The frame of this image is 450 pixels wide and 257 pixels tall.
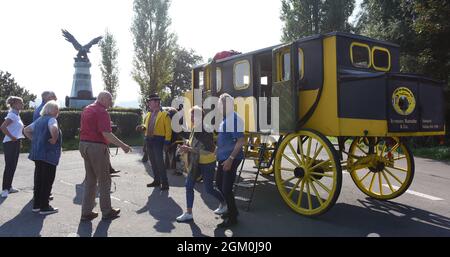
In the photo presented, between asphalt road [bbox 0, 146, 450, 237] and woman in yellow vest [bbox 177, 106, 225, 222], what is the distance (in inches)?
18.4

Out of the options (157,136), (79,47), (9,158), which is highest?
(79,47)

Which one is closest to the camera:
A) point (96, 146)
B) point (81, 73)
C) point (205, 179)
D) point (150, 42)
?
point (96, 146)

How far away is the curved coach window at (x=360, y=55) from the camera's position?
618 centimetres

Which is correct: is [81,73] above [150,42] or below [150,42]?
below

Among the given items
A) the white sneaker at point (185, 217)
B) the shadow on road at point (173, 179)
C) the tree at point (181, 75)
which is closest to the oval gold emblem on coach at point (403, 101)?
the white sneaker at point (185, 217)

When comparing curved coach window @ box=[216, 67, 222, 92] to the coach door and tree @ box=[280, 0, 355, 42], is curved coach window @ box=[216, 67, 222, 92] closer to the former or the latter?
the coach door

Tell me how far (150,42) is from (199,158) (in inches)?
1313

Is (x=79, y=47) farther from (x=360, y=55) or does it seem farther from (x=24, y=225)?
(x=360, y=55)

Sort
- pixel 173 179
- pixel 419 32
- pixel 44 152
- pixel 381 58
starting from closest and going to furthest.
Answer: pixel 44 152
pixel 381 58
pixel 173 179
pixel 419 32

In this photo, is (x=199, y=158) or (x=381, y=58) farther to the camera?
(x=381, y=58)

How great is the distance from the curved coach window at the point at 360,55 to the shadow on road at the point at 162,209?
379 cm

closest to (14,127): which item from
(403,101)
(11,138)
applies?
(11,138)

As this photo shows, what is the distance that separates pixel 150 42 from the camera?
1448 inches
